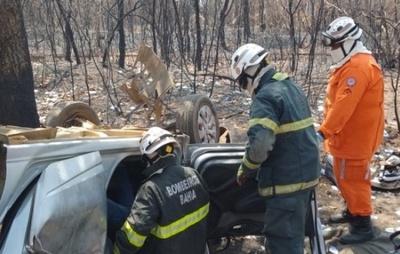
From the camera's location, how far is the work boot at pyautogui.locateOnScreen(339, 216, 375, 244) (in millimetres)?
4484

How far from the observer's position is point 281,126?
11.1 feet

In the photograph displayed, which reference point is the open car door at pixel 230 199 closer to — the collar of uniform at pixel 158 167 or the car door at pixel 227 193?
the car door at pixel 227 193

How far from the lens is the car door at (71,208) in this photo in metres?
2.17

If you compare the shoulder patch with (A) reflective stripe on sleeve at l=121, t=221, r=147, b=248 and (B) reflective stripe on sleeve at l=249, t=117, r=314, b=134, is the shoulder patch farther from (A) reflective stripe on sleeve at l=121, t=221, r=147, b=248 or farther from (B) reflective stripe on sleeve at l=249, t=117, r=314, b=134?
(A) reflective stripe on sleeve at l=121, t=221, r=147, b=248

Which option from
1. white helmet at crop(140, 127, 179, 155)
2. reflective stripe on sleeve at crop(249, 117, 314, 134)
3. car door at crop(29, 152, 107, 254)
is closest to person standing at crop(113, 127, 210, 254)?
white helmet at crop(140, 127, 179, 155)

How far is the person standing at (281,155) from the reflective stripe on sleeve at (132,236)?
818mm

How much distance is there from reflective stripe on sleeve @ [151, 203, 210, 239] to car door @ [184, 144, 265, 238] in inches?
12.4

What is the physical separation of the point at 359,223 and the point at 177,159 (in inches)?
75.7

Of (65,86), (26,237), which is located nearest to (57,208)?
(26,237)

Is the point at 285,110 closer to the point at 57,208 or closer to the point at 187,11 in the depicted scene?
the point at 57,208

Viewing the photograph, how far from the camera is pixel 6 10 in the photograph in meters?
5.35

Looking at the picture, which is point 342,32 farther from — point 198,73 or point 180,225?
point 198,73

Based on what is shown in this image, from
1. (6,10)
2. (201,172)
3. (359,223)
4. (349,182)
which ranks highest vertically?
(6,10)

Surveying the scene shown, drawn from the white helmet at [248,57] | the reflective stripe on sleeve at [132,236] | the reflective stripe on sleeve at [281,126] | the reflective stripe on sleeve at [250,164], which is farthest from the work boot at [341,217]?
the reflective stripe on sleeve at [132,236]
